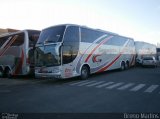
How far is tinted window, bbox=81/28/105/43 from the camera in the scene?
14.9 meters

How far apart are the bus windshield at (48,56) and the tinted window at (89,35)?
2.94 m

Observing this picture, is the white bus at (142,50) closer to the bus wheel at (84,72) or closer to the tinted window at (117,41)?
the tinted window at (117,41)

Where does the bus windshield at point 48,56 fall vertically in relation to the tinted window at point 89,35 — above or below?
below

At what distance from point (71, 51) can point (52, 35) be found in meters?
1.72

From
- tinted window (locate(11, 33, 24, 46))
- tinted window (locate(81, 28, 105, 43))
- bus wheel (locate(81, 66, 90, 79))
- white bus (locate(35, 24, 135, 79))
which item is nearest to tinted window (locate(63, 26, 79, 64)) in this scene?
white bus (locate(35, 24, 135, 79))

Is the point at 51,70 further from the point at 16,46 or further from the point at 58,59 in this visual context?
the point at 16,46

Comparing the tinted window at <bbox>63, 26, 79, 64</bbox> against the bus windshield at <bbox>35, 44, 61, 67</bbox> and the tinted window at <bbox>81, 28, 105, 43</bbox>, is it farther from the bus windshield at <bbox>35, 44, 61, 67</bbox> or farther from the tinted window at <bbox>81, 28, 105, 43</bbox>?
the tinted window at <bbox>81, 28, 105, 43</bbox>

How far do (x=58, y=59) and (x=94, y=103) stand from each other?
5915mm

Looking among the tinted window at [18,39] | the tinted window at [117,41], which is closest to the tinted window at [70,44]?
the tinted window at [18,39]

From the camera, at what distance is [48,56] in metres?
13.0

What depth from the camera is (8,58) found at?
17.5m

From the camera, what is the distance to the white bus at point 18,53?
15383 mm

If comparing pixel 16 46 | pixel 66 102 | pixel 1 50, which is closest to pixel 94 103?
pixel 66 102

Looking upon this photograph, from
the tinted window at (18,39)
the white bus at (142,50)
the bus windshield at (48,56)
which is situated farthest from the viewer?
the white bus at (142,50)
